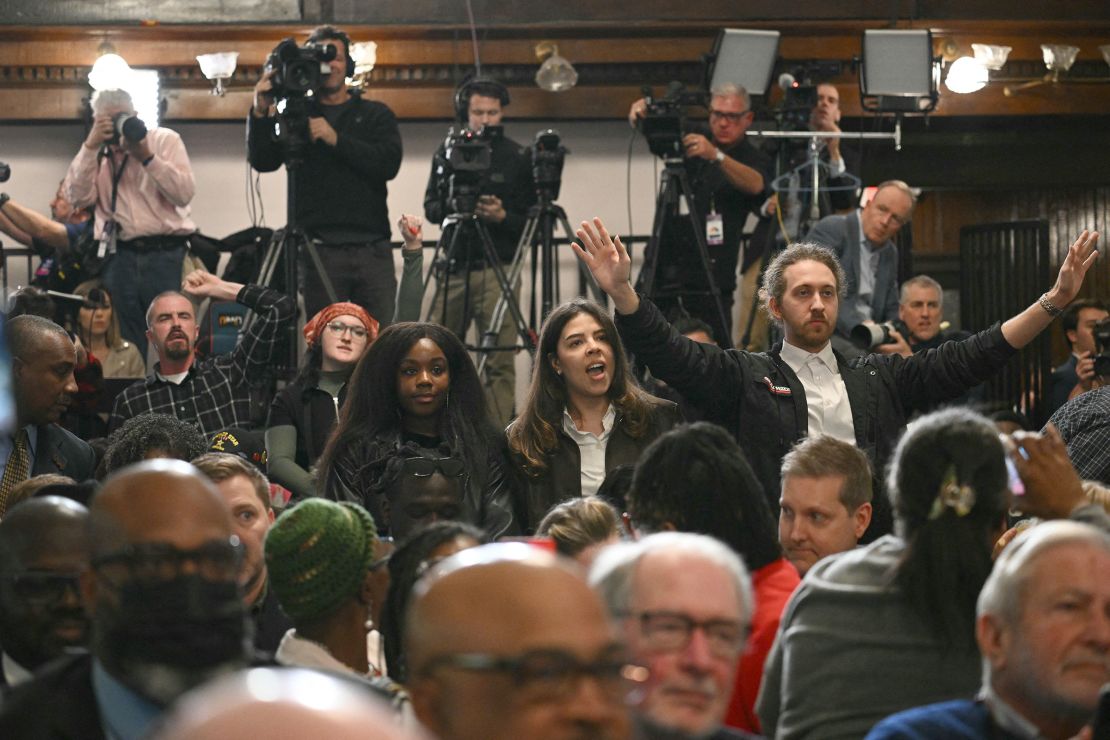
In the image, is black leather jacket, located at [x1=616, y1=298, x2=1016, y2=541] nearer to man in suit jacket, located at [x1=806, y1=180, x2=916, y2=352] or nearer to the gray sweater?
the gray sweater

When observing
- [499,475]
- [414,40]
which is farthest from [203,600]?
[414,40]

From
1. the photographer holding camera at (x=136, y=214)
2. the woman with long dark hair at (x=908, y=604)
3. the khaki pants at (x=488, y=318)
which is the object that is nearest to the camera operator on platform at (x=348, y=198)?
A: the khaki pants at (x=488, y=318)

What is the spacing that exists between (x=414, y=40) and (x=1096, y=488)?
5800mm

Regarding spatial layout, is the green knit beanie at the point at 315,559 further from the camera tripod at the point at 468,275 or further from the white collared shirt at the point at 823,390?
the camera tripod at the point at 468,275

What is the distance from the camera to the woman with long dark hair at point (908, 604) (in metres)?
2.34

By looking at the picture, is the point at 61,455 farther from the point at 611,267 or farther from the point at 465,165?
the point at 465,165

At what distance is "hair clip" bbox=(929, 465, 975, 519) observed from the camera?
2398 millimetres

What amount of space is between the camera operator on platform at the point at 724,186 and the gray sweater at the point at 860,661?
383 centimetres

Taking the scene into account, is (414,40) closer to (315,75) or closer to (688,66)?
(688,66)

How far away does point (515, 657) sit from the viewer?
1.37 metres

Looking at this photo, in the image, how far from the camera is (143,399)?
519 centimetres

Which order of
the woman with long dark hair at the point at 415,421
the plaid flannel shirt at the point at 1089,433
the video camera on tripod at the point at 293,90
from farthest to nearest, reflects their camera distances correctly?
the video camera on tripod at the point at 293,90
the plaid flannel shirt at the point at 1089,433
the woman with long dark hair at the point at 415,421

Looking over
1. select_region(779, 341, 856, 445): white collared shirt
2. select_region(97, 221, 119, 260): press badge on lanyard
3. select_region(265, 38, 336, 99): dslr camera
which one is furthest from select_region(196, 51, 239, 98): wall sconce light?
select_region(779, 341, 856, 445): white collared shirt

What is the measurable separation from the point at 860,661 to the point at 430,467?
144 cm
